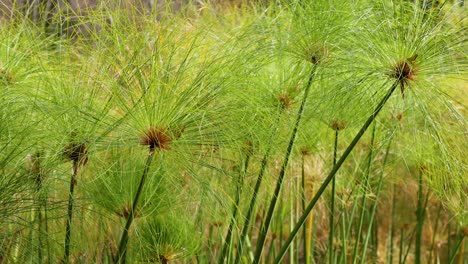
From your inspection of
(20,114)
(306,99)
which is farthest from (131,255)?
(306,99)

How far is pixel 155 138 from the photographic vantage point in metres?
1.20

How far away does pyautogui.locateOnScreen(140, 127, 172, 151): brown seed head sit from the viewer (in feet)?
3.91

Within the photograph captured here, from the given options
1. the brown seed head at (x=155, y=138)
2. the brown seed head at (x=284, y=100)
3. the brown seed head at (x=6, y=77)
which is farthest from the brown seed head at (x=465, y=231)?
the brown seed head at (x=6, y=77)

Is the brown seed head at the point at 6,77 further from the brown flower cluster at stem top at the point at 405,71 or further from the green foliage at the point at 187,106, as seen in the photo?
the brown flower cluster at stem top at the point at 405,71

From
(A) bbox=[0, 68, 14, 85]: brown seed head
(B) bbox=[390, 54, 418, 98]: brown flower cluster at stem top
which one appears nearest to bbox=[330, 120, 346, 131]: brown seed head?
(B) bbox=[390, 54, 418, 98]: brown flower cluster at stem top

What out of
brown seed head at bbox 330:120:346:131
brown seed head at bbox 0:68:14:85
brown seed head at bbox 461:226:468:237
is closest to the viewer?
brown seed head at bbox 0:68:14:85

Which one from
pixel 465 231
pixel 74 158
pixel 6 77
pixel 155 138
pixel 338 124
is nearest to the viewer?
pixel 155 138

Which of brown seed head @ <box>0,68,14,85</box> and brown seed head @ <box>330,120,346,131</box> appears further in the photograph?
brown seed head @ <box>330,120,346,131</box>

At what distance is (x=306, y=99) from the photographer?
1.39m

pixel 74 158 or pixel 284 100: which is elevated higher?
pixel 284 100

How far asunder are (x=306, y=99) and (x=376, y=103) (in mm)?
138

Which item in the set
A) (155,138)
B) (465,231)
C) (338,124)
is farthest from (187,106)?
(465,231)

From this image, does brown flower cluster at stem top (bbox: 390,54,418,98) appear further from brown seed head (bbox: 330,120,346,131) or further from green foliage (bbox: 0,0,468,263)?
brown seed head (bbox: 330,120,346,131)

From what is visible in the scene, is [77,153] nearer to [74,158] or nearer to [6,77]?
[74,158]
